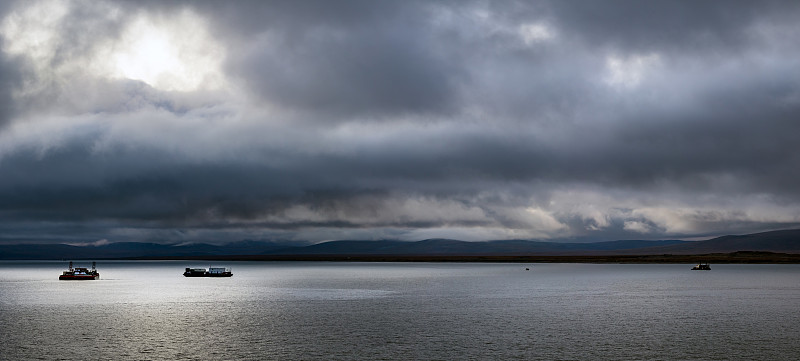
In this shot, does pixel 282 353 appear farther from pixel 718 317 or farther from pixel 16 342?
pixel 718 317

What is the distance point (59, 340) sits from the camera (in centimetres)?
6353

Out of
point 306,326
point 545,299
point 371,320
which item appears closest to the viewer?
point 306,326

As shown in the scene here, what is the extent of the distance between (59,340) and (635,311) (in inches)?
2719

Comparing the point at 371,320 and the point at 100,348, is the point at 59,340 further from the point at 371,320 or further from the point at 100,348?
the point at 371,320

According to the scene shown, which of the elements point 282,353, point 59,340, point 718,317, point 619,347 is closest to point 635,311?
point 718,317

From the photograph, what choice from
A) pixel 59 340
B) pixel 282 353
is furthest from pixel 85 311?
pixel 282 353

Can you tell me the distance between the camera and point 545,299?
111688 millimetres

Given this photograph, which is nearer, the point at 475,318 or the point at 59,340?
the point at 59,340

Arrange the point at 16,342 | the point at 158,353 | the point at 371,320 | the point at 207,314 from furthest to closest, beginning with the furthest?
1. the point at 207,314
2. the point at 371,320
3. the point at 16,342
4. the point at 158,353

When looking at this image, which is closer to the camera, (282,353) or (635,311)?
(282,353)

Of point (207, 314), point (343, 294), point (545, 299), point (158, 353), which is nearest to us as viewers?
point (158, 353)

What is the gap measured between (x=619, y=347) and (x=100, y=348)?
150 feet

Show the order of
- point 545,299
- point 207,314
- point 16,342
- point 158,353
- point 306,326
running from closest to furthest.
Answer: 1. point 158,353
2. point 16,342
3. point 306,326
4. point 207,314
5. point 545,299

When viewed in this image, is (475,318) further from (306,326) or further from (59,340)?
Result: (59,340)
